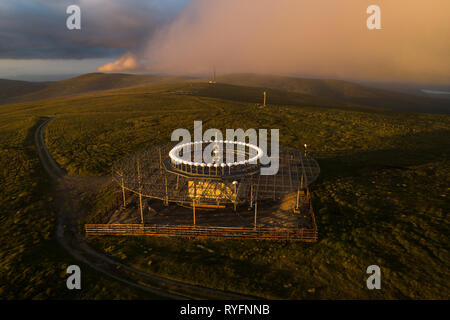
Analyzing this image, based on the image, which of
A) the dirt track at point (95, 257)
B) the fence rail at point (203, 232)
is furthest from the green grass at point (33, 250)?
the fence rail at point (203, 232)

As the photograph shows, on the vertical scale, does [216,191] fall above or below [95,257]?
above

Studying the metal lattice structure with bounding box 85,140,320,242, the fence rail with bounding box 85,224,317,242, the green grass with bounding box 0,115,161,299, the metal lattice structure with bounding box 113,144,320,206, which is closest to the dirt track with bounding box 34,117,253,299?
the green grass with bounding box 0,115,161,299

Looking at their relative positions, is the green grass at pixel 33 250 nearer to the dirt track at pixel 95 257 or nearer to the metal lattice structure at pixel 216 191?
the dirt track at pixel 95 257

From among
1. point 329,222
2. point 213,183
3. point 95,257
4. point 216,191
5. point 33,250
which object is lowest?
point 95,257

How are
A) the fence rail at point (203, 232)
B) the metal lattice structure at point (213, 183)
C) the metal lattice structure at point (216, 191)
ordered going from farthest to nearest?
the metal lattice structure at point (213, 183), the metal lattice structure at point (216, 191), the fence rail at point (203, 232)

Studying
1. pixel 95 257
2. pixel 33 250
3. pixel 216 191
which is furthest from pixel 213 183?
pixel 33 250

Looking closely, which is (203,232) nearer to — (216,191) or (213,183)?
(216,191)

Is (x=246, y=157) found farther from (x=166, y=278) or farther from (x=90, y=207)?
(x=90, y=207)

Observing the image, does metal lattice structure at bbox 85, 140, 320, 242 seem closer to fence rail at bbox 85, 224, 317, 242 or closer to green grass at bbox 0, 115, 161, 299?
fence rail at bbox 85, 224, 317, 242
